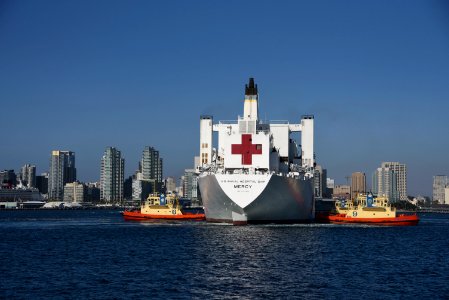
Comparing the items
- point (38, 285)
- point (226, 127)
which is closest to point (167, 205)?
point (226, 127)

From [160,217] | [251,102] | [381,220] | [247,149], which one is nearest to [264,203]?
[247,149]

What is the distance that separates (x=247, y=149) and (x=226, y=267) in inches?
1467

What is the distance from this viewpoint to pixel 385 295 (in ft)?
116

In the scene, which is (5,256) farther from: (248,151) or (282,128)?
(282,128)

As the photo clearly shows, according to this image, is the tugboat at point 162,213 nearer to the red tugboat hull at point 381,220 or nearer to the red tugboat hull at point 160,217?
the red tugboat hull at point 160,217

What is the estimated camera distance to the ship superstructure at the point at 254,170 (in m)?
75.6

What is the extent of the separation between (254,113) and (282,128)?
19.0 ft

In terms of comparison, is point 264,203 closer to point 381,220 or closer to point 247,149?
point 247,149

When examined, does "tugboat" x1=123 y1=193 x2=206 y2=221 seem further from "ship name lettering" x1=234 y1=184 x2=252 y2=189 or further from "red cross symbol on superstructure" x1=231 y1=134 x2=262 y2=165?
"ship name lettering" x1=234 y1=184 x2=252 y2=189

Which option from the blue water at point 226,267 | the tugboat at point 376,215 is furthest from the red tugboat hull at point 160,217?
the blue water at point 226,267

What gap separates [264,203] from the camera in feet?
251

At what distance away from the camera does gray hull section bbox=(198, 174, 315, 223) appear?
76.2 m

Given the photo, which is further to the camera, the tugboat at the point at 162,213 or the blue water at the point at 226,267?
the tugboat at the point at 162,213

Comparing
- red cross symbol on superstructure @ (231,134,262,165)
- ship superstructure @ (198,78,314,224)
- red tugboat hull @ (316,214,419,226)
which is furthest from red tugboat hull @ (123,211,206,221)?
red cross symbol on superstructure @ (231,134,262,165)
